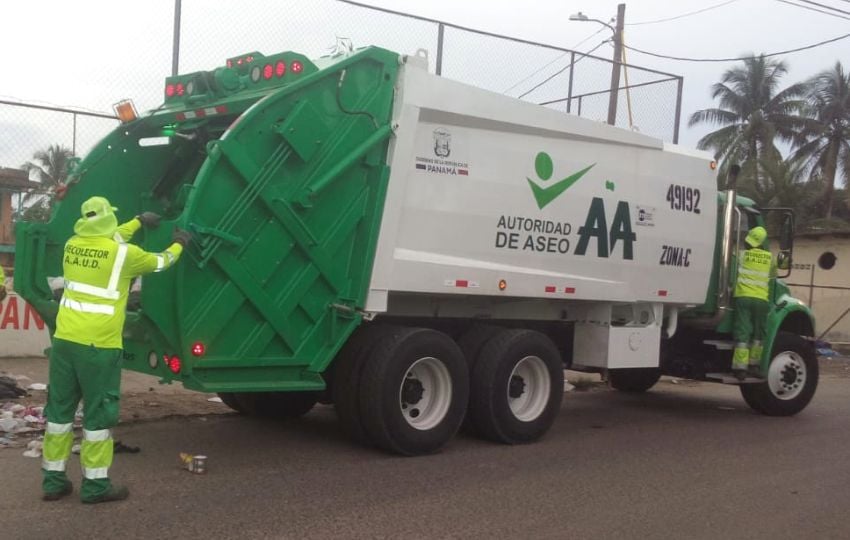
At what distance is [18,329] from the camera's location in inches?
402

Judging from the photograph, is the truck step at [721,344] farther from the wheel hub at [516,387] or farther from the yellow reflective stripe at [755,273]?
the wheel hub at [516,387]

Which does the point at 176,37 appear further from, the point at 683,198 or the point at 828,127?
the point at 828,127

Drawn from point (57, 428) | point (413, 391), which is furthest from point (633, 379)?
point (57, 428)

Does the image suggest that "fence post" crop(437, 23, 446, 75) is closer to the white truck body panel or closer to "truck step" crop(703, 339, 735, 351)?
the white truck body panel

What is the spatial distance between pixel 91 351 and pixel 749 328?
677cm

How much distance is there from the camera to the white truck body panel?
21.1 feet

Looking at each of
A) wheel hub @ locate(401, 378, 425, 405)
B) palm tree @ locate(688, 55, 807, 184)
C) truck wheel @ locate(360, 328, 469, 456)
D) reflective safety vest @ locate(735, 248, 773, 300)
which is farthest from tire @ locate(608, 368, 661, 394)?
palm tree @ locate(688, 55, 807, 184)

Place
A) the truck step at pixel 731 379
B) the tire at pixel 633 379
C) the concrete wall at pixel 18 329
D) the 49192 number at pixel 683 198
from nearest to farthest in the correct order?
the 49192 number at pixel 683 198 → the truck step at pixel 731 379 → the concrete wall at pixel 18 329 → the tire at pixel 633 379

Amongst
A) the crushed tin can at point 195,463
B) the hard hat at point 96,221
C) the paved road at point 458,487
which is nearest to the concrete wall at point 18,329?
the paved road at point 458,487

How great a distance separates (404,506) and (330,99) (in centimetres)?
279

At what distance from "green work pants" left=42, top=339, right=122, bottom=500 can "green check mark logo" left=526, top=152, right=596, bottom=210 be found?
369cm

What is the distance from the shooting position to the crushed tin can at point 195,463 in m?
5.68

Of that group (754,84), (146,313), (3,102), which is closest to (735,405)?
(146,313)

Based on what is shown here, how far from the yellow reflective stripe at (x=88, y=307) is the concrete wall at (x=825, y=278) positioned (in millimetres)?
18688
